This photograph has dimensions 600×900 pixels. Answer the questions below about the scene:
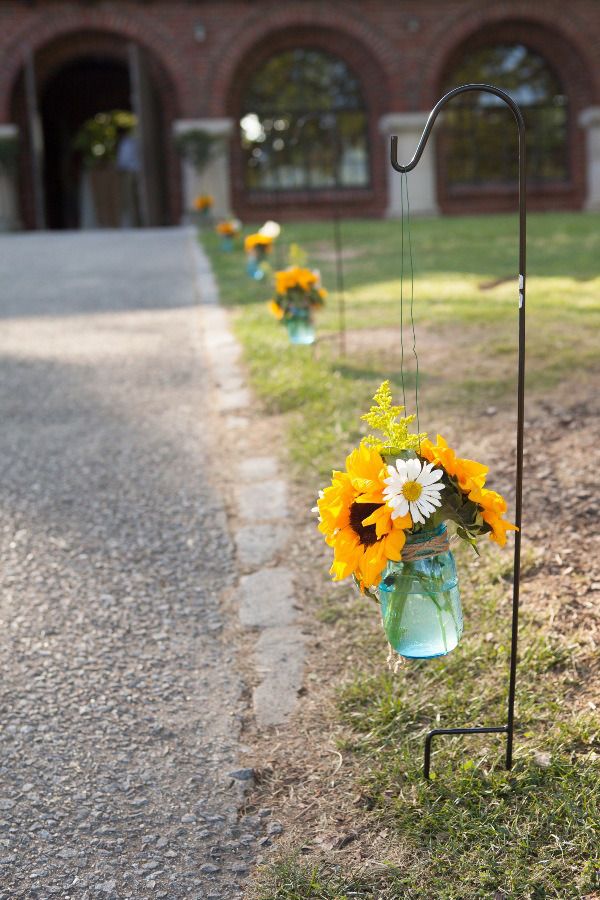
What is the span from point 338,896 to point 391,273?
675cm

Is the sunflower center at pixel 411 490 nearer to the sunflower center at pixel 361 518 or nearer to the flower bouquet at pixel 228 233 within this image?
the sunflower center at pixel 361 518

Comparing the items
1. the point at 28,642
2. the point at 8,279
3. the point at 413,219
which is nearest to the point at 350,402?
the point at 28,642

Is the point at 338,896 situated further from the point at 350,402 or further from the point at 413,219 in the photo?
the point at 413,219

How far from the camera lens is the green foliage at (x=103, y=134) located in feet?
69.4

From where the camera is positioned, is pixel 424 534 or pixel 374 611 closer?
pixel 424 534

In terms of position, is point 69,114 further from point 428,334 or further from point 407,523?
point 407,523

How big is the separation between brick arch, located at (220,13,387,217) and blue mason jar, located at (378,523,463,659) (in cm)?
1476

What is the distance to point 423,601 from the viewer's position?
1.81 m

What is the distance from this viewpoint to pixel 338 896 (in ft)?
5.11

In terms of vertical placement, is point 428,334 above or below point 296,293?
below

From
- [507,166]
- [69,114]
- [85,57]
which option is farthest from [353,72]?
[69,114]

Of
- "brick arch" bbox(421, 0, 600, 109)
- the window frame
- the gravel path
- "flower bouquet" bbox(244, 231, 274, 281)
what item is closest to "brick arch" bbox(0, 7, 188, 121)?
"brick arch" bbox(421, 0, 600, 109)

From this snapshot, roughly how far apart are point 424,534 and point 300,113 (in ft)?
53.0

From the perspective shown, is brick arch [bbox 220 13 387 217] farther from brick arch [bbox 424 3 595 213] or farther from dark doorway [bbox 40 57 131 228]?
dark doorway [bbox 40 57 131 228]
